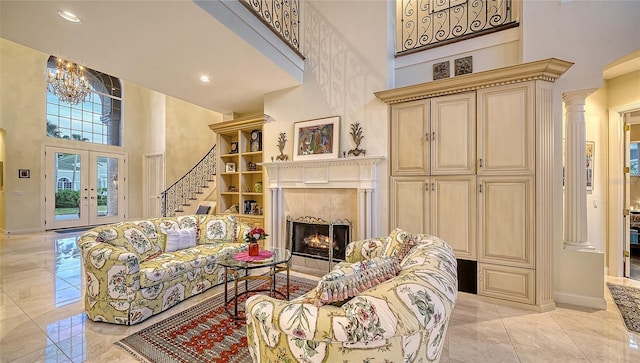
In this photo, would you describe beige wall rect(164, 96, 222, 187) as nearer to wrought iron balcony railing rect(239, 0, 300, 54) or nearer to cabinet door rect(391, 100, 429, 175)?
wrought iron balcony railing rect(239, 0, 300, 54)

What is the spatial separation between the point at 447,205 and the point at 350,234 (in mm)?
1398

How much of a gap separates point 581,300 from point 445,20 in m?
4.02

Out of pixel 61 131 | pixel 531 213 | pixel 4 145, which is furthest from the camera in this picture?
pixel 61 131

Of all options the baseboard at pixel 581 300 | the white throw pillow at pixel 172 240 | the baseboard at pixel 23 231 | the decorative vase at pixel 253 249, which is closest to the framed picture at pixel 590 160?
the baseboard at pixel 581 300

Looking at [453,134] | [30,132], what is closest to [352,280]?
[453,134]

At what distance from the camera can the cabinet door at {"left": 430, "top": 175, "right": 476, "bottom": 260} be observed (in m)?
3.34

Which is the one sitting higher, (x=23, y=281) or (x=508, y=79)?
(x=508, y=79)

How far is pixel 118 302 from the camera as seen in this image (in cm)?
263

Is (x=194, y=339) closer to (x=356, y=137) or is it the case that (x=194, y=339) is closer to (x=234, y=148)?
(x=356, y=137)

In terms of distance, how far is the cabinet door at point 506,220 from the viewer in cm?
306

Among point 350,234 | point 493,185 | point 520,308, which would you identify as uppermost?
point 493,185

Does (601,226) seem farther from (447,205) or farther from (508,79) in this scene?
(508,79)

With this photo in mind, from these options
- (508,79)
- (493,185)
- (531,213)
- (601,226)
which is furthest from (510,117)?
(601,226)

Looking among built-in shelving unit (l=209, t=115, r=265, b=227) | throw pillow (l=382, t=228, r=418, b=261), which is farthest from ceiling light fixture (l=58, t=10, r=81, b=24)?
throw pillow (l=382, t=228, r=418, b=261)
